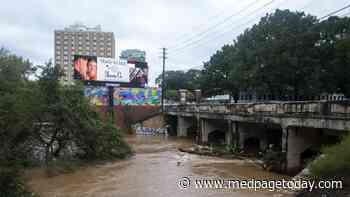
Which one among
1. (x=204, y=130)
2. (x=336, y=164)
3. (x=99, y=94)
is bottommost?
(x=204, y=130)

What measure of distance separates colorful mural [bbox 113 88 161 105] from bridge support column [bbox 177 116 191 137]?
9.48 metres

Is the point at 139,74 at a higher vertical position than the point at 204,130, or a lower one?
higher

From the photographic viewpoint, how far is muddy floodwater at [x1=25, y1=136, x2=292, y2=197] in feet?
40.8

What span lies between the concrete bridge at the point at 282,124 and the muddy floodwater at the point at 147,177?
2599 millimetres

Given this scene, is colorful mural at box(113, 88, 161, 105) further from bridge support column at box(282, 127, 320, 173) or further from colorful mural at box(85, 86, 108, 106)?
bridge support column at box(282, 127, 320, 173)

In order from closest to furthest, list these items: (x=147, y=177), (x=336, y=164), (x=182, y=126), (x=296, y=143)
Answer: (x=336, y=164)
(x=147, y=177)
(x=296, y=143)
(x=182, y=126)

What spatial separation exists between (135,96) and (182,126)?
11.3 meters

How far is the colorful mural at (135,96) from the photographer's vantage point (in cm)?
4378

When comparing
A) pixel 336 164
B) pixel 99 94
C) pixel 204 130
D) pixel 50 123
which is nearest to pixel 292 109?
pixel 336 164

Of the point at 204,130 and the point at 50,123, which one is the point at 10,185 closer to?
the point at 50,123

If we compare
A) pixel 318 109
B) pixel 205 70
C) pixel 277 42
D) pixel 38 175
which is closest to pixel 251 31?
pixel 277 42

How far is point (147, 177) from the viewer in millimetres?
15242

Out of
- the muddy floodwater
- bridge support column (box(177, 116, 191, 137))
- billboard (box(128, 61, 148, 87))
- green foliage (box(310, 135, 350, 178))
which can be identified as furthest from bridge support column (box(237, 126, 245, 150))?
billboard (box(128, 61, 148, 87))

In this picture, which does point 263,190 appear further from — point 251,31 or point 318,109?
point 251,31
